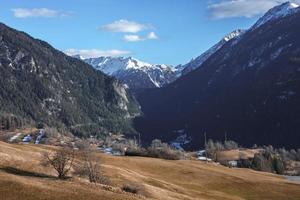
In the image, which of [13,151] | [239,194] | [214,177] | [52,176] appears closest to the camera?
[52,176]

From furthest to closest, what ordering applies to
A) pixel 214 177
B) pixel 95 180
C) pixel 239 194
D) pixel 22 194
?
pixel 214 177
pixel 239 194
pixel 95 180
pixel 22 194

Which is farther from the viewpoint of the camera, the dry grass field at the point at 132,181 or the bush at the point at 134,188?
the bush at the point at 134,188

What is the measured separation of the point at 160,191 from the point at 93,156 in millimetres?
12794

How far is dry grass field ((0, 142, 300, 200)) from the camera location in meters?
66.1

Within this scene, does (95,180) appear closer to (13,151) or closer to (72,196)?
(13,151)

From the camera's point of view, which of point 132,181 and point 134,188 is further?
point 132,181

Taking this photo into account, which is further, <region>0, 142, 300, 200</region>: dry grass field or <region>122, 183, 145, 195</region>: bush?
<region>122, 183, 145, 195</region>: bush

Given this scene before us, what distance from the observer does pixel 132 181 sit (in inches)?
3967

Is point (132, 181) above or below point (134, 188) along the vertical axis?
above

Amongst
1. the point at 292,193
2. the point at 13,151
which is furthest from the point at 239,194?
the point at 13,151

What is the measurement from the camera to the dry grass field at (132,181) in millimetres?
66062

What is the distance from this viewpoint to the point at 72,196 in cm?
6397

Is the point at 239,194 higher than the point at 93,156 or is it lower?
lower

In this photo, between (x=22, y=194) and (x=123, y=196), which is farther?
(x=123, y=196)
